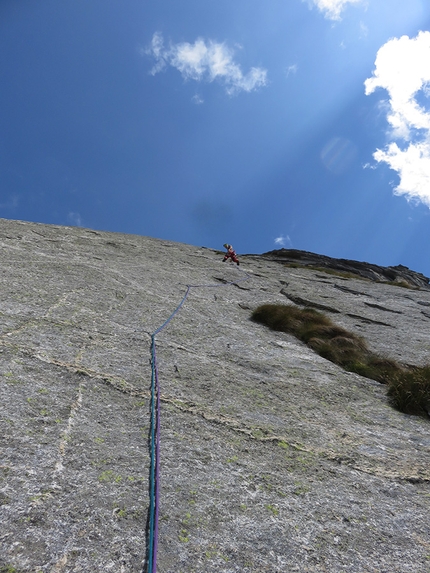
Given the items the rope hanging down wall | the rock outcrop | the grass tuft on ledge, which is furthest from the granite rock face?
the rock outcrop

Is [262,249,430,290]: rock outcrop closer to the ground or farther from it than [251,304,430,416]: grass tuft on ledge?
farther from it

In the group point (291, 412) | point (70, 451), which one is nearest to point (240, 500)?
point (70, 451)

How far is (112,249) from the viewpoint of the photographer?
2020 cm

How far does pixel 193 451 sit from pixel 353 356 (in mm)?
6407

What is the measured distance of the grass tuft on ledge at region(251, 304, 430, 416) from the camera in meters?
7.57

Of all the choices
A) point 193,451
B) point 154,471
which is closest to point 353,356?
point 193,451

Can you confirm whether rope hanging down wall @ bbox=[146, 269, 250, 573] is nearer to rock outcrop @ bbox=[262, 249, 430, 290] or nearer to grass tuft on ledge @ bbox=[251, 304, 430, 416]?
grass tuft on ledge @ bbox=[251, 304, 430, 416]

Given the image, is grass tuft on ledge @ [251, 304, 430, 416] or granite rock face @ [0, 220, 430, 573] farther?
grass tuft on ledge @ [251, 304, 430, 416]

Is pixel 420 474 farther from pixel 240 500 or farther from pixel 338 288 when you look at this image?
pixel 338 288

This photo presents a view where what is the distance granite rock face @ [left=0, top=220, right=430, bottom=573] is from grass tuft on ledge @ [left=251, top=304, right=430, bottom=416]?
38cm

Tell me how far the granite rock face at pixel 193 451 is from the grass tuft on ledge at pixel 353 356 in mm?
379

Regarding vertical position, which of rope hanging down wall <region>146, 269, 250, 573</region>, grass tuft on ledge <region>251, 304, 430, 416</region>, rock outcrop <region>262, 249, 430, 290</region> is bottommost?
rope hanging down wall <region>146, 269, 250, 573</region>

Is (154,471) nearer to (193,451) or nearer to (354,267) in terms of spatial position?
(193,451)

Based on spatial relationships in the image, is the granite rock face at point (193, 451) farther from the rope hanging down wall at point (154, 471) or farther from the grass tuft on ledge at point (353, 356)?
the grass tuft on ledge at point (353, 356)
